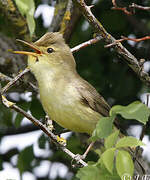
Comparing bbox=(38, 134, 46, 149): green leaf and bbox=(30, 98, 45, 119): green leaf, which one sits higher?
bbox=(30, 98, 45, 119): green leaf

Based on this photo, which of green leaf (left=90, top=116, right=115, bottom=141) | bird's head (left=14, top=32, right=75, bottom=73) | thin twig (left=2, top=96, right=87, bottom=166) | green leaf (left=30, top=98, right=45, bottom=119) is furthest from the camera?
green leaf (left=30, top=98, right=45, bottom=119)

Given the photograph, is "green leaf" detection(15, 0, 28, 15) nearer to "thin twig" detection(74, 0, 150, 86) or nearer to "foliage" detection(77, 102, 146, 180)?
"foliage" detection(77, 102, 146, 180)

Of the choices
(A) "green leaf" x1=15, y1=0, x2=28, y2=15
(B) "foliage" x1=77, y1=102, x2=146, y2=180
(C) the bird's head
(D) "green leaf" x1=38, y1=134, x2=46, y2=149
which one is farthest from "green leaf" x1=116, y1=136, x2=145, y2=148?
(D) "green leaf" x1=38, y1=134, x2=46, y2=149

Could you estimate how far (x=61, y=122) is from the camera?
12.9ft

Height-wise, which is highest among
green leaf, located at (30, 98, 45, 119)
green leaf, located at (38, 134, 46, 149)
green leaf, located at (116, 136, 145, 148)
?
green leaf, located at (116, 136, 145, 148)

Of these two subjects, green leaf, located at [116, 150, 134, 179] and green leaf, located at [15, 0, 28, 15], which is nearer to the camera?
green leaf, located at [15, 0, 28, 15]

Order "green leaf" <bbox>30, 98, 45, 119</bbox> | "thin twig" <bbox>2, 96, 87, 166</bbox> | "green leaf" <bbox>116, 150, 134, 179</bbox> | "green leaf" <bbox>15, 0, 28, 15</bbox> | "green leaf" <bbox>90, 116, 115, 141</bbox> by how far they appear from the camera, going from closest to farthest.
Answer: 1. "green leaf" <bbox>15, 0, 28, 15</bbox>
2. "green leaf" <bbox>116, 150, 134, 179</bbox>
3. "green leaf" <bbox>90, 116, 115, 141</bbox>
4. "thin twig" <bbox>2, 96, 87, 166</bbox>
5. "green leaf" <bbox>30, 98, 45, 119</bbox>

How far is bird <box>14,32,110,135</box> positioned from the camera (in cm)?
393

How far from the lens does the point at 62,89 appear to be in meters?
4.01

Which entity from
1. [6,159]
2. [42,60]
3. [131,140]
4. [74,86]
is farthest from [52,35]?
[131,140]

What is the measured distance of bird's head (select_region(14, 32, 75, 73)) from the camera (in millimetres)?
4148

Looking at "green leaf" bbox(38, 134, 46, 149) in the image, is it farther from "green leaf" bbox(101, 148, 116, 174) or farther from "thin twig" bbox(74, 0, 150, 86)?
"green leaf" bbox(101, 148, 116, 174)

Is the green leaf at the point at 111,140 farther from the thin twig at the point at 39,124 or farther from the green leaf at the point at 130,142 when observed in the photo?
the thin twig at the point at 39,124

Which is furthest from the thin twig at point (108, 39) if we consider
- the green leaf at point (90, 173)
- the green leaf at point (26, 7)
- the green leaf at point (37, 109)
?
the green leaf at point (90, 173)
